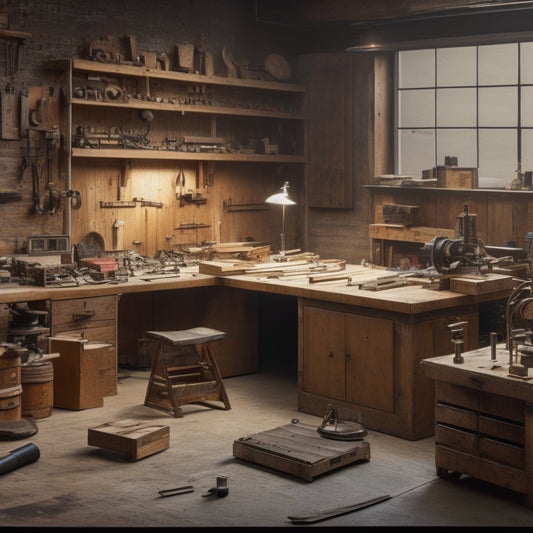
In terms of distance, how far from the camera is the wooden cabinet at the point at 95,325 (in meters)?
6.59

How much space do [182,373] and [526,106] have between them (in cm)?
359

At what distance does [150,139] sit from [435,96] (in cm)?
253

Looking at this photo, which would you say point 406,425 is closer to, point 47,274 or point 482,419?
point 482,419

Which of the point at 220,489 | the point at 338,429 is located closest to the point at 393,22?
the point at 338,429

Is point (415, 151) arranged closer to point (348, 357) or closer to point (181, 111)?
point (181, 111)

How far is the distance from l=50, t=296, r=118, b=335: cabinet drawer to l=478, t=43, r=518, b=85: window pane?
3.70 meters

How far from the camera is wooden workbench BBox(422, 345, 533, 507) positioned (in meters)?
4.75

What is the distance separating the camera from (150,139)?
26.9 feet

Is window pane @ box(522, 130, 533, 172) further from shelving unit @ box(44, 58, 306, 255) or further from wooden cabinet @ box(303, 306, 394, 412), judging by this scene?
wooden cabinet @ box(303, 306, 394, 412)

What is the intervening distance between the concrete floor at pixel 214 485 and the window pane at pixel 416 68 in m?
3.67

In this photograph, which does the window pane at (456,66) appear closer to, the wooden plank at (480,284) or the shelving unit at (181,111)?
the shelving unit at (181,111)

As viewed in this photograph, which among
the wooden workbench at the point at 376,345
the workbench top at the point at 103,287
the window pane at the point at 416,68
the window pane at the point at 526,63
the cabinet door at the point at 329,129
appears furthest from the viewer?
the cabinet door at the point at 329,129

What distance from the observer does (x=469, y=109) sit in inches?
324

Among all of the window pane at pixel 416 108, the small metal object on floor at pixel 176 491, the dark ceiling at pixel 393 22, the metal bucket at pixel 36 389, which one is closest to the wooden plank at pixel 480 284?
the dark ceiling at pixel 393 22
